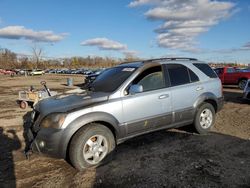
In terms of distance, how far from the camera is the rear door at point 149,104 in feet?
16.3

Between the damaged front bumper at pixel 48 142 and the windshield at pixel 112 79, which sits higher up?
the windshield at pixel 112 79

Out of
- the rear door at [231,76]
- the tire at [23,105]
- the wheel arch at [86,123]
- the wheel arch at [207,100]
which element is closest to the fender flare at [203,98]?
the wheel arch at [207,100]

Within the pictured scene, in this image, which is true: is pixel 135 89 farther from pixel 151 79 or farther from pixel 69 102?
pixel 69 102

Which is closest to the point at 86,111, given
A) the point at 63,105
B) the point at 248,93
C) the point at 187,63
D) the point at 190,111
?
the point at 63,105

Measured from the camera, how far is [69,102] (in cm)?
469

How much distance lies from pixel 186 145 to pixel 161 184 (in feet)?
6.23

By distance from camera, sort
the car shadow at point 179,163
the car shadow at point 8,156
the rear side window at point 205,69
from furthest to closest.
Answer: the rear side window at point 205,69 < the car shadow at point 8,156 < the car shadow at point 179,163

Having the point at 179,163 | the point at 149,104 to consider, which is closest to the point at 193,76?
the point at 149,104

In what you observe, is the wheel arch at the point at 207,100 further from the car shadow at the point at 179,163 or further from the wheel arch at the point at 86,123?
the wheel arch at the point at 86,123

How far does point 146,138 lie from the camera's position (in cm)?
614

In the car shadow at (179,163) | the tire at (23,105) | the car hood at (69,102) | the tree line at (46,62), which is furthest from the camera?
the tree line at (46,62)

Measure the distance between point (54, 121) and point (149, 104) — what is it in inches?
72.3

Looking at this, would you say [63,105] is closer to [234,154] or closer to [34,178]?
[34,178]

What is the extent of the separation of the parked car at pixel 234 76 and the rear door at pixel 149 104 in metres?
13.3
